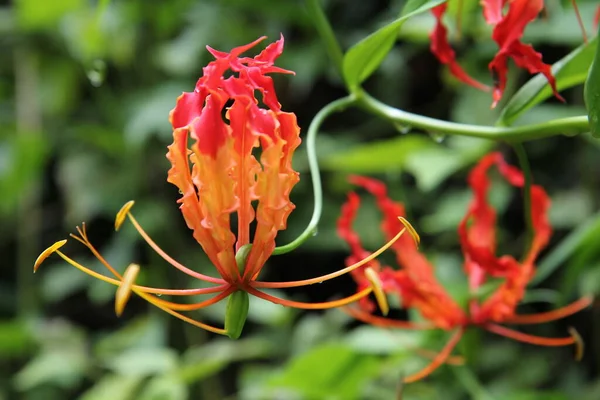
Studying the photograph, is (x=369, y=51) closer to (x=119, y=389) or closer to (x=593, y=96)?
(x=593, y=96)

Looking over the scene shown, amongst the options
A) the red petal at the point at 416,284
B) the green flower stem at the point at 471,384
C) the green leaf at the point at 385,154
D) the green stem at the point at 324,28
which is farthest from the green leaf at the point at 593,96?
the green leaf at the point at 385,154

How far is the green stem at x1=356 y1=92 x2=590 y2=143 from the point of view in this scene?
0.58 m

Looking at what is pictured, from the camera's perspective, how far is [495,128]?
0.64m

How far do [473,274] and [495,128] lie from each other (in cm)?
42

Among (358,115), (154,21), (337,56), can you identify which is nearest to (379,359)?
(337,56)

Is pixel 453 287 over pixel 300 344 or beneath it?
over

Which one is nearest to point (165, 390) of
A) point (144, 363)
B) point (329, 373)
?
point (144, 363)

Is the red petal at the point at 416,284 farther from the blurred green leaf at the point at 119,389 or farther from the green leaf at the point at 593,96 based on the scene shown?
the blurred green leaf at the point at 119,389

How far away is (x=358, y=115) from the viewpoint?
1984 millimetres

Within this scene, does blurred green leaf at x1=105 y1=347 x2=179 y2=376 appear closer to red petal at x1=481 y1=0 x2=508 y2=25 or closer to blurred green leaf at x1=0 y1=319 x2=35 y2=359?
blurred green leaf at x1=0 y1=319 x2=35 y2=359

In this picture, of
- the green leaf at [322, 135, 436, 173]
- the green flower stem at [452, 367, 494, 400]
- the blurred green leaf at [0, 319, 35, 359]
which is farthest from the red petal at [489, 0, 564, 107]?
the blurred green leaf at [0, 319, 35, 359]

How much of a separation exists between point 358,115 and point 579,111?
0.74 meters

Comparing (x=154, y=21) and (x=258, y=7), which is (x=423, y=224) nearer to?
(x=258, y=7)

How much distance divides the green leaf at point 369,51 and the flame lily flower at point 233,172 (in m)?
0.13
